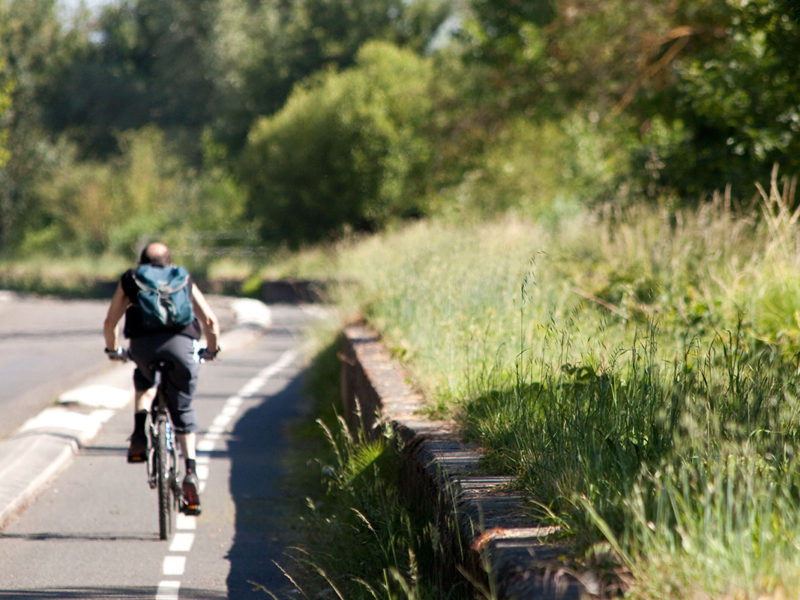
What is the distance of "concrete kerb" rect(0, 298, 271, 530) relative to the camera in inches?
317

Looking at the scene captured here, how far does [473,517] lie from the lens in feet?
14.1

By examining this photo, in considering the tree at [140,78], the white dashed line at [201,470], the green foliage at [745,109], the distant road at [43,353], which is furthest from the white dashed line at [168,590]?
the tree at [140,78]

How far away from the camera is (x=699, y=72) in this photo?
1348cm

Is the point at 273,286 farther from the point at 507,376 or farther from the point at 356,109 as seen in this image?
the point at 507,376

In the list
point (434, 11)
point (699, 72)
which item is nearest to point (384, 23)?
point (434, 11)

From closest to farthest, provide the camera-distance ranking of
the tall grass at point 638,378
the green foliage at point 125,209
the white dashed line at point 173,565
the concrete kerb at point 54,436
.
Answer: the tall grass at point 638,378, the white dashed line at point 173,565, the concrete kerb at point 54,436, the green foliage at point 125,209

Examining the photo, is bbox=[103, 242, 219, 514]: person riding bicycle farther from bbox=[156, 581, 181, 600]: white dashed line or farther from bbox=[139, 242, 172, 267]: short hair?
bbox=[156, 581, 181, 600]: white dashed line

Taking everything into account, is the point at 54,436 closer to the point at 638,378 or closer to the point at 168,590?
the point at 168,590

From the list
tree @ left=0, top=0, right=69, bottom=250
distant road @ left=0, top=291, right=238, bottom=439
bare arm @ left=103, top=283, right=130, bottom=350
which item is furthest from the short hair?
tree @ left=0, top=0, right=69, bottom=250

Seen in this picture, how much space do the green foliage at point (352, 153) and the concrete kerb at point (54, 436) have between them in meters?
23.2

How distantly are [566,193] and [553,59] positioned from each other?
9.53 m

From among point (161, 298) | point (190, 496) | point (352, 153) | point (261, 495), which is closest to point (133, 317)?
point (161, 298)

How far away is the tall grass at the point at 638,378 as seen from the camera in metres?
3.24

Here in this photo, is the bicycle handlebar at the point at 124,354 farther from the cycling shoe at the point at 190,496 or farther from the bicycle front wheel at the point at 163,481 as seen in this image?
the cycling shoe at the point at 190,496
